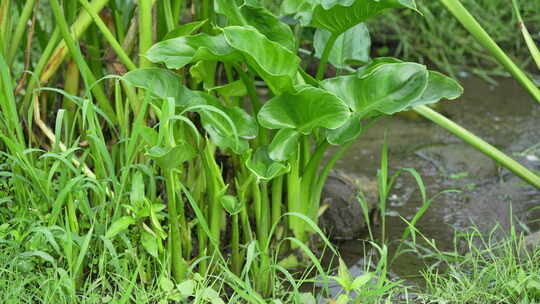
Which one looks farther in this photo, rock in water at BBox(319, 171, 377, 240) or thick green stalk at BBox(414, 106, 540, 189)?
rock in water at BBox(319, 171, 377, 240)

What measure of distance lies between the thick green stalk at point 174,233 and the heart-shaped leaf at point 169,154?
0.15 feet

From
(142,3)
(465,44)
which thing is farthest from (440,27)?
(142,3)

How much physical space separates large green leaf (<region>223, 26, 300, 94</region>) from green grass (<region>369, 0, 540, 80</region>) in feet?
8.11

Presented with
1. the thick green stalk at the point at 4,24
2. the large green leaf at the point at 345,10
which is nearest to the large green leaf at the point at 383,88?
the large green leaf at the point at 345,10

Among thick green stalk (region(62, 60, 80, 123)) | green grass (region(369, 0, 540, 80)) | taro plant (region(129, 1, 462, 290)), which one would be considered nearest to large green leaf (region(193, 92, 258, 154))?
taro plant (region(129, 1, 462, 290))

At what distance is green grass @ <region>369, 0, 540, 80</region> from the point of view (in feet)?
13.8

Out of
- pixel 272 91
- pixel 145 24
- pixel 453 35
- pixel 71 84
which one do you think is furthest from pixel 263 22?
pixel 453 35

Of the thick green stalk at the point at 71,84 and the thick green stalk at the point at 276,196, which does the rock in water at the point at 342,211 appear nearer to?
the thick green stalk at the point at 276,196

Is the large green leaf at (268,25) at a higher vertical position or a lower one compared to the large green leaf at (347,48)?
higher

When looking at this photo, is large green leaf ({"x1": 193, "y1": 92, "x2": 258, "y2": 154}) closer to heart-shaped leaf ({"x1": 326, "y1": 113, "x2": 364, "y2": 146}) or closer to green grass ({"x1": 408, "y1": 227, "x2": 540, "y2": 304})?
heart-shaped leaf ({"x1": 326, "y1": 113, "x2": 364, "y2": 146})

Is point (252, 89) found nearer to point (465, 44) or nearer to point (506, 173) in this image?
point (506, 173)

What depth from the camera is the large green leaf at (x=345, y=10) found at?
5.57 feet

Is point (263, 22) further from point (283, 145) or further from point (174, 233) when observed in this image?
point (174, 233)

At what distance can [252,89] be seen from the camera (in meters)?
1.90
